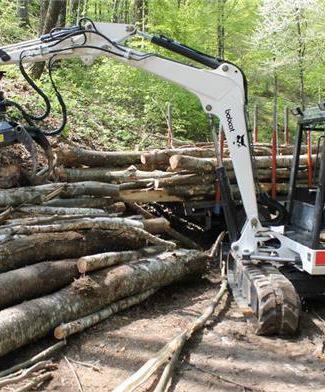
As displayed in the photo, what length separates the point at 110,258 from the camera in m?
6.31

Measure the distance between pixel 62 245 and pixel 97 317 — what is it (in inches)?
41.5

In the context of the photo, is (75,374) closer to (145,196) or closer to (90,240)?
(90,240)

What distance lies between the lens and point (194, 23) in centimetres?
1734

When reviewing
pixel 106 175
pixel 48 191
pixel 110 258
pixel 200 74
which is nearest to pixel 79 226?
pixel 110 258

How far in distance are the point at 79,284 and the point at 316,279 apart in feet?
9.84

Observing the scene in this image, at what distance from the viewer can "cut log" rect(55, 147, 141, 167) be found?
8.64m

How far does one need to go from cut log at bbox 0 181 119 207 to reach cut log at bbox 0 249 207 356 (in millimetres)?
1755

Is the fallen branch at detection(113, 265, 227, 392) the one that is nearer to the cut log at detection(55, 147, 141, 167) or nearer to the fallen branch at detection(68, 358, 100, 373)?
the fallen branch at detection(68, 358, 100, 373)

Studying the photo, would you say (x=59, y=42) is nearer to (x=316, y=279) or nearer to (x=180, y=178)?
(x=180, y=178)

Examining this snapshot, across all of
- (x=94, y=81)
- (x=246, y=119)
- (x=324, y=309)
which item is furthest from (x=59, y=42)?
(x=94, y=81)

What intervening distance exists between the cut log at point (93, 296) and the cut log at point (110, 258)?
106mm

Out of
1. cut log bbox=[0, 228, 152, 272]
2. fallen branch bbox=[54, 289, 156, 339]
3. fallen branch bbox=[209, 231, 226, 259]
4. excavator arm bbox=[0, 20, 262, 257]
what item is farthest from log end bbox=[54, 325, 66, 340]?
fallen branch bbox=[209, 231, 226, 259]

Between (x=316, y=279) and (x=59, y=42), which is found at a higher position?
(x=59, y=42)

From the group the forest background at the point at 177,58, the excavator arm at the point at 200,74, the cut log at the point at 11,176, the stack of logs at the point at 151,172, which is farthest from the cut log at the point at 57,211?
the forest background at the point at 177,58
